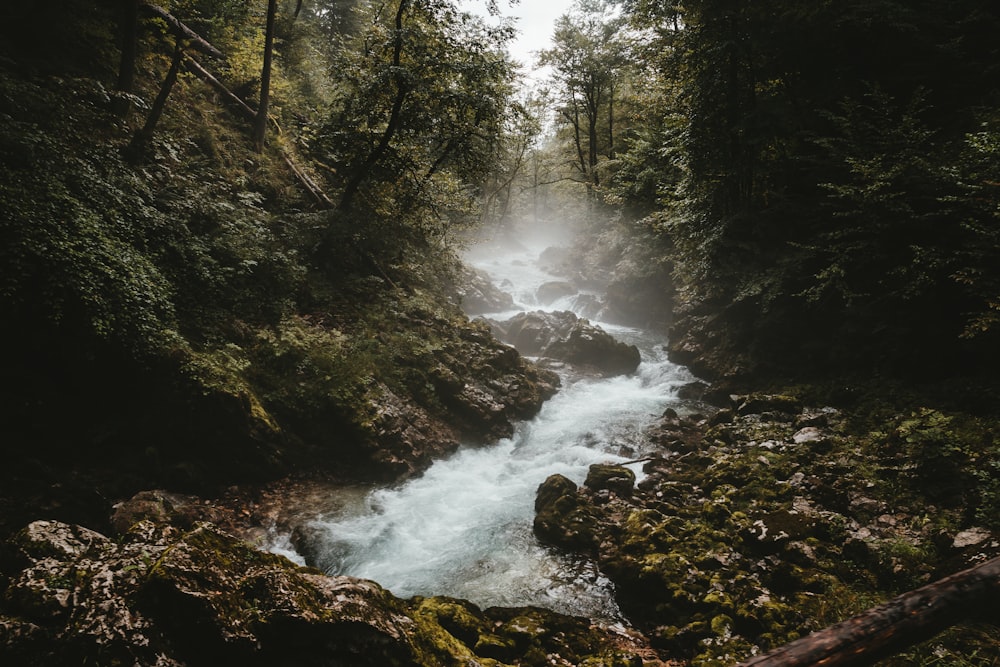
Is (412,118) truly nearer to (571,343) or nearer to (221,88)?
(221,88)

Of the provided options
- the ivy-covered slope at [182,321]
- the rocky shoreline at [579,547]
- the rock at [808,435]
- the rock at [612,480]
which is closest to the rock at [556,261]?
the ivy-covered slope at [182,321]

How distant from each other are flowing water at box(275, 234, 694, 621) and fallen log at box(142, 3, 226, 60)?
12066mm

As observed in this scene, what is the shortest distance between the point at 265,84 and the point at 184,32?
2.18m

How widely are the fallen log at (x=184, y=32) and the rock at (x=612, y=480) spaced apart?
1390cm

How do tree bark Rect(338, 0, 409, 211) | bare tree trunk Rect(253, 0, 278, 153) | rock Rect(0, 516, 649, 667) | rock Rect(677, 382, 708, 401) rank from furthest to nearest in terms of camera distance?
rock Rect(677, 382, 708, 401), bare tree trunk Rect(253, 0, 278, 153), tree bark Rect(338, 0, 409, 211), rock Rect(0, 516, 649, 667)

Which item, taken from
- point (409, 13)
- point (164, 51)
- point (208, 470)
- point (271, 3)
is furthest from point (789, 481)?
point (164, 51)

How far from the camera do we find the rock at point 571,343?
674 inches

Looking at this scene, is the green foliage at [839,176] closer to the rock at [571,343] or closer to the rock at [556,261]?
the rock at [571,343]

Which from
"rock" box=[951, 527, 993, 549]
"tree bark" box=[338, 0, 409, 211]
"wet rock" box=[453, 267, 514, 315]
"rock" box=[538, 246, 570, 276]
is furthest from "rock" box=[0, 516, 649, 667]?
"rock" box=[538, 246, 570, 276]

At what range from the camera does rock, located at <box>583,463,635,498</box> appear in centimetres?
830

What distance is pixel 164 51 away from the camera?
40.6 feet

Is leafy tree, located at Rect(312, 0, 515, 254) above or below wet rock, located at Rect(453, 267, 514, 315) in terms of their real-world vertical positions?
above

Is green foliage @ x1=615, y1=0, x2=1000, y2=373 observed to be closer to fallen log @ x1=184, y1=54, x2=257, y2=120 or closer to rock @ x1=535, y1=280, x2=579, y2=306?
fallen log @ x1=184, y1=54, x2=257, y2=120

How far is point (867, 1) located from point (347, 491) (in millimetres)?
14726
